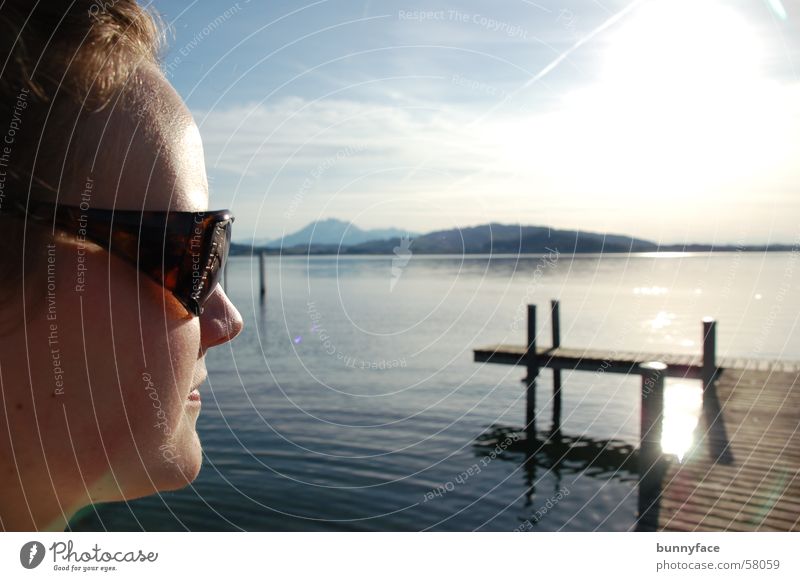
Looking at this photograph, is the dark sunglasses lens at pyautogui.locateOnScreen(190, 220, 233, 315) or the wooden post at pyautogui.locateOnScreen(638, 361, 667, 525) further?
the wooden post at pyautogui.locateOnScreen(638, 361, 667, 525)

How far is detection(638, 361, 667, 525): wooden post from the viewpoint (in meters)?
9.63

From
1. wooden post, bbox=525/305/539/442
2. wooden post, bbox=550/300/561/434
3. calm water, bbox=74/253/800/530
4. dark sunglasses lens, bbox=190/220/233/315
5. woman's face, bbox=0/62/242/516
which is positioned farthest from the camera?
wooden post, bbox=550/300/561/434

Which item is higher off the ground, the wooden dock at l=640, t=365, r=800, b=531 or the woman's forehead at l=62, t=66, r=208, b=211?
the woman's forehead at l=62, t=66, r=208, b=211

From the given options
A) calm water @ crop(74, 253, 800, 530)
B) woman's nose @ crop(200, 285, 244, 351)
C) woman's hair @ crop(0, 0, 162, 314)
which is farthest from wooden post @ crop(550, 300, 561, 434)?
woman's hair @ crop(0, 0, 162, 314)

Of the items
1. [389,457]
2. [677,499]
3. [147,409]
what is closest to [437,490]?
[389,457]

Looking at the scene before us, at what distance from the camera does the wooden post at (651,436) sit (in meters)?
9.63

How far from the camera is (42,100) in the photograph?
955 mm

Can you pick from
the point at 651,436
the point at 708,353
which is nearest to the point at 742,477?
the point at 651,436

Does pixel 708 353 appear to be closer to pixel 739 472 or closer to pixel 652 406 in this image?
pixel 652 406

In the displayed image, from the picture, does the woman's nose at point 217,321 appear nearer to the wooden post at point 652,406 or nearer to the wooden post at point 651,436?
the wooden post at point 651,436

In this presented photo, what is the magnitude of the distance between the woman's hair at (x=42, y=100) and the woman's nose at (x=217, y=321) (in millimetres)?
319

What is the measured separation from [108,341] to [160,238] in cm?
19

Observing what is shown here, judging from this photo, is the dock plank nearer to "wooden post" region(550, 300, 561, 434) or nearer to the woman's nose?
"wooden post" region(550, 300, 561, 434)
